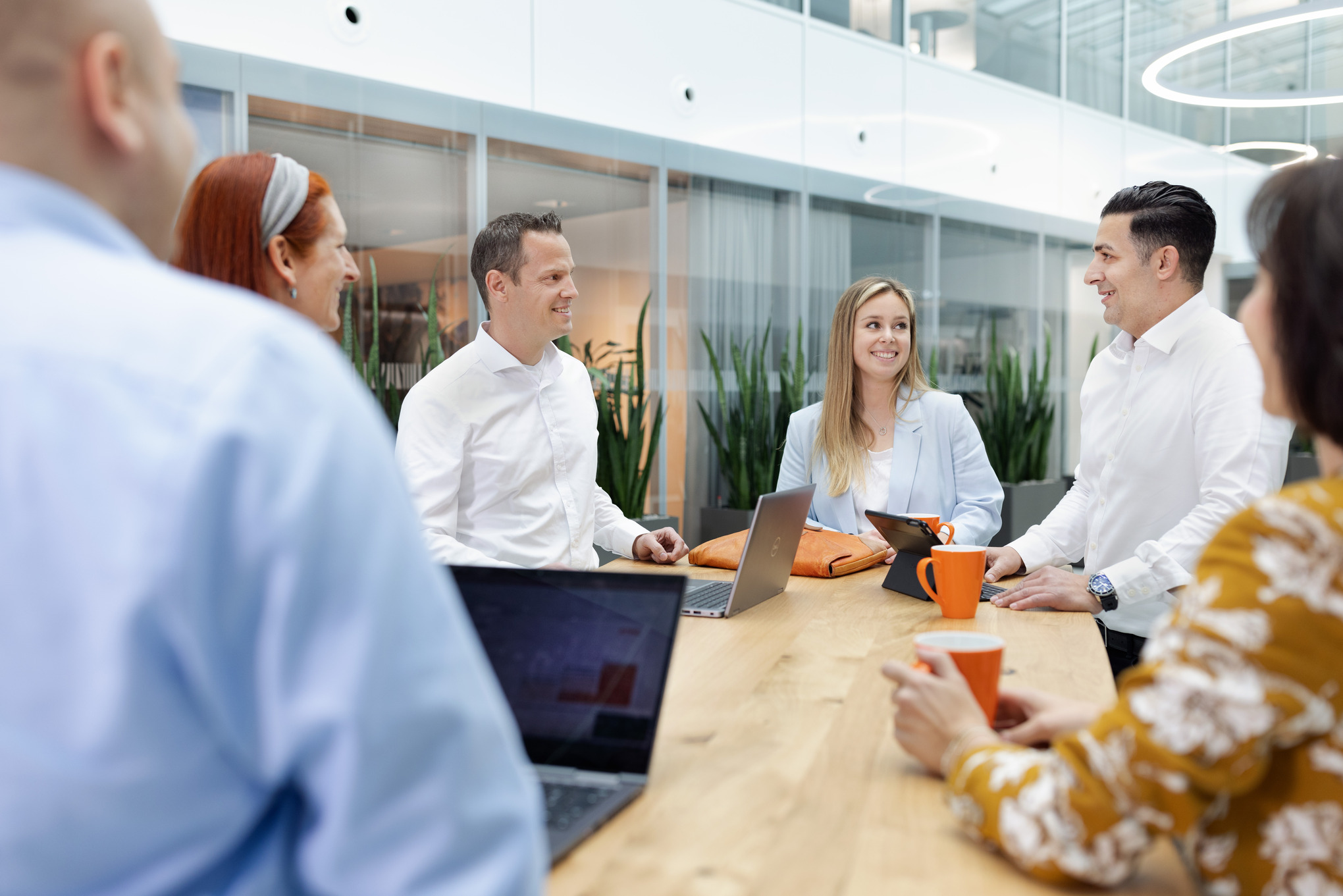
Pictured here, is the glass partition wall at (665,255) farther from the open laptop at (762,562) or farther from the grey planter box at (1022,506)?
the open laptop at (762,562)

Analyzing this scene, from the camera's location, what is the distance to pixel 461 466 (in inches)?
95.1

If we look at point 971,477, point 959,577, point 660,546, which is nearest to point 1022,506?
point 971,477

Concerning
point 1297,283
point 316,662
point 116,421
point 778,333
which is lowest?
point 316,662

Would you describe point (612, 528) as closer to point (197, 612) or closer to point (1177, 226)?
point (1177, 226)

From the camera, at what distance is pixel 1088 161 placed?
8.62 m

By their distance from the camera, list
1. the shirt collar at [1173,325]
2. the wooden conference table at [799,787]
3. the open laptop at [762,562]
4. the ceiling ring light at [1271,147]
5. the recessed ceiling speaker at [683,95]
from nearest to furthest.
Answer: the wooden conference table at [799,787], the open laptop at [762,562], the shirt collar at [1173,325], the recessed ceiling speaker at [683,95], the ceiling ring light at [1271,147]

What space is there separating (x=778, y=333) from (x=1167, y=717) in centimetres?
540

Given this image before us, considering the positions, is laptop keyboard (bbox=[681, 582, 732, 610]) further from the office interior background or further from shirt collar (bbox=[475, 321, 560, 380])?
the office interior background

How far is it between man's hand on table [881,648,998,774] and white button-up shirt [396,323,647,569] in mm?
1453

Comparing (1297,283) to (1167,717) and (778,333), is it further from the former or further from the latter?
(778,333)

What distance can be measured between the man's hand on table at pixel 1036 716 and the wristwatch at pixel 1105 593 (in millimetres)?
912

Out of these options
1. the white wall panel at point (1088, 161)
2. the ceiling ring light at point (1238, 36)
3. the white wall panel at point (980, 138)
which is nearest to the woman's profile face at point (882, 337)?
the ceiling ring light at point (1238, 36)

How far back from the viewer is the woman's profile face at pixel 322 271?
148 centimetres

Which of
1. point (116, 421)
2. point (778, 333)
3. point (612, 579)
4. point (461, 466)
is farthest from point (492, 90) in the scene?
point (116, 421)
